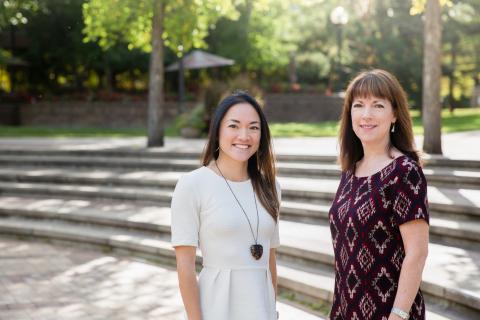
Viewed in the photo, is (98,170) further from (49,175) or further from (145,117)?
(145,117)

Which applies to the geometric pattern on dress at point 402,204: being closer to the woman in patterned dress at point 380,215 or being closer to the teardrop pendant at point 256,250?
the woman in patterned dress at point 380,215

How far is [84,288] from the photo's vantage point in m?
7.06

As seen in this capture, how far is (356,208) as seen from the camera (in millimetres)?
2949

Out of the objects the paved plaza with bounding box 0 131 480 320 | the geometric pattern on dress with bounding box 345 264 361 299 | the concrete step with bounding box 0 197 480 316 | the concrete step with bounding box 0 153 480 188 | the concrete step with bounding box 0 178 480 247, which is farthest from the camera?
the concrete step with bounding box 0 153 480 188

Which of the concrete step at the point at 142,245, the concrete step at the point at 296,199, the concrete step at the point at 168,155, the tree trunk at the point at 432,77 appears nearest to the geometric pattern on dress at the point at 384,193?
the concrete step at the point at 142,245

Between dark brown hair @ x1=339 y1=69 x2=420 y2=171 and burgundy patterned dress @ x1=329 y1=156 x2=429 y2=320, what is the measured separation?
187 millimetres

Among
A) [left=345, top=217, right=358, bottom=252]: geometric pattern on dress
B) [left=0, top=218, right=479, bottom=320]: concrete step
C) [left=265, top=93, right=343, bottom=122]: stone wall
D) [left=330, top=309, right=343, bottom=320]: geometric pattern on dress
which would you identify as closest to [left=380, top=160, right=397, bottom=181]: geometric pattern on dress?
[left=345, top=217, right=358, bottom=252]: geometric pattern on dress

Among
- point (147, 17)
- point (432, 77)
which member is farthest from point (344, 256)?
point (147, 17)

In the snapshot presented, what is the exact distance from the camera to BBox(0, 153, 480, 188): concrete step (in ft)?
28.5

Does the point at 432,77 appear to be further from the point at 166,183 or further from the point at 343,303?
the point at 343,303

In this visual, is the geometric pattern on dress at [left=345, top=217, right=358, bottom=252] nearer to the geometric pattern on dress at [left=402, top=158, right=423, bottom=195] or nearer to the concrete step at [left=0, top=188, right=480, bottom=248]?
the geometric pattern on dress at [left=402, top=158, right=423, bottom=195]

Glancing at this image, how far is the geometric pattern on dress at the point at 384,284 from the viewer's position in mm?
2904

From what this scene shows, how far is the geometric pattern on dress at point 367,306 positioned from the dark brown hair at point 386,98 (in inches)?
23.9

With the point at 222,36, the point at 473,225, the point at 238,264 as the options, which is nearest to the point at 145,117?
the point at 222,36
